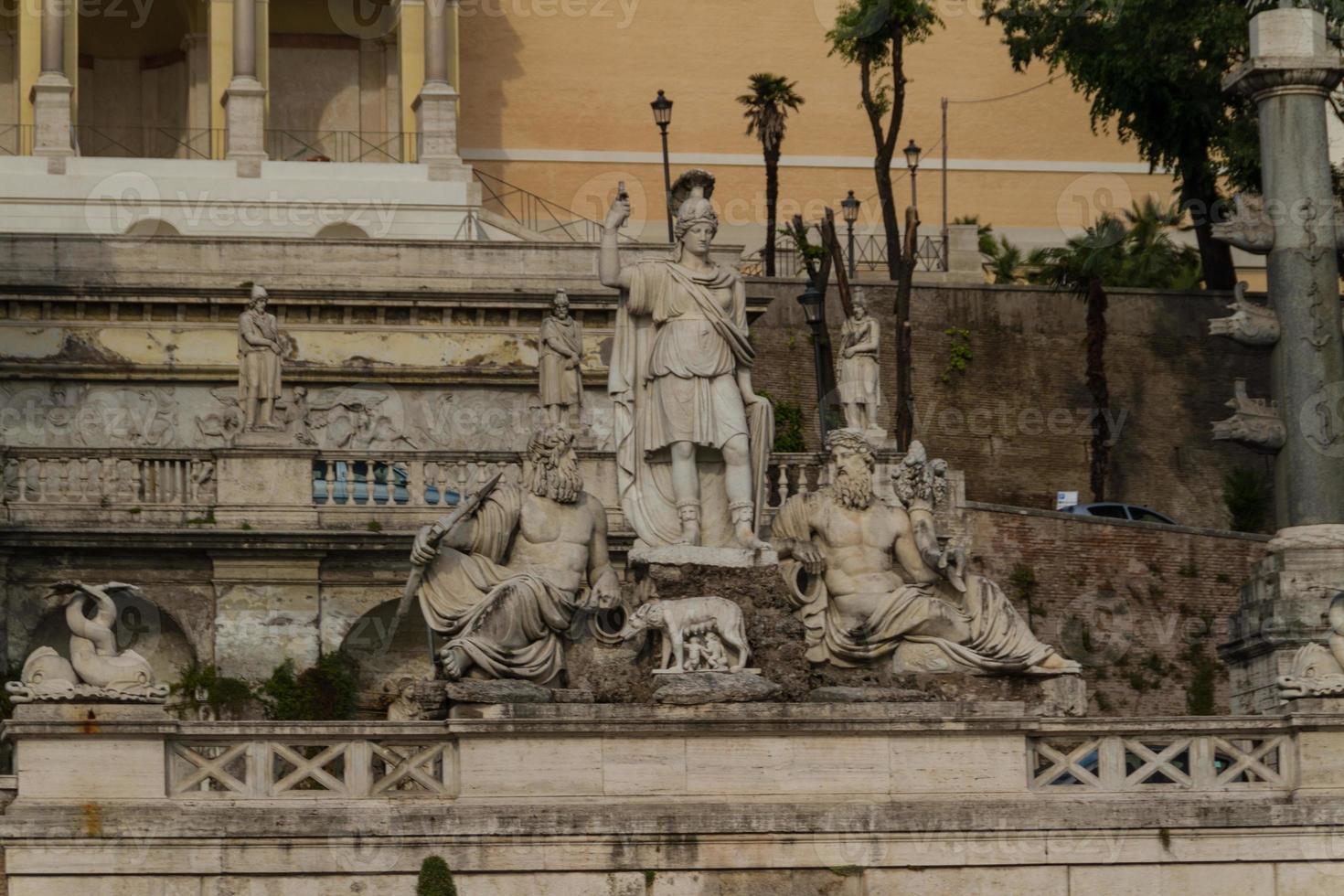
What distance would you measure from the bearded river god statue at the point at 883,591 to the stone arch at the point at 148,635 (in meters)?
11.4

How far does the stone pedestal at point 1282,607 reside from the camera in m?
32.6

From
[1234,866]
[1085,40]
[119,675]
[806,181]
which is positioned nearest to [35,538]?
[119,675]

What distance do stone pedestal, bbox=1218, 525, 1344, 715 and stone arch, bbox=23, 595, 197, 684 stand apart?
10575 millimetres

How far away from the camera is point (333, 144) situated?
63281mm

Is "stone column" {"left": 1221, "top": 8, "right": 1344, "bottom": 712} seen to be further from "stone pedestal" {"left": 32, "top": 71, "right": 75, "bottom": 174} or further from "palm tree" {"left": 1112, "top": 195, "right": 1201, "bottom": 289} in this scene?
"stone pedestal" {"left": 32, "top": 71, "right": 75, "bottom": 174}

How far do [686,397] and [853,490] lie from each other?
1.42 m

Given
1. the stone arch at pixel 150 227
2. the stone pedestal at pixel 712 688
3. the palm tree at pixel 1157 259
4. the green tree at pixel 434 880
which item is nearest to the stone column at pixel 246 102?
the stone arch at pixel 150 227

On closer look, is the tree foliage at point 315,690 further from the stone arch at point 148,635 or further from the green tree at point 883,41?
the green tree at point 883,41

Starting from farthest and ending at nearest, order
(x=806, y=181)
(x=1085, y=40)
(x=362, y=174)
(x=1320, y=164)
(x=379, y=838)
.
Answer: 1. (x=806, y=181)
2. (x=362, y=174)
3. (x=1085, y=40)
4. (x=1320, y=164)
5. (x=379, y=838)

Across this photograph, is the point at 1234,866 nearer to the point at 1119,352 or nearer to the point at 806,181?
the point at 1119,352

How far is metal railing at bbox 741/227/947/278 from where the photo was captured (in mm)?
58625

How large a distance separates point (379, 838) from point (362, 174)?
33.9 metres

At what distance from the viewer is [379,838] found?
24.2 meters

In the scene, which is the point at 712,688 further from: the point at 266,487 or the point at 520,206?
the point at 520,206
